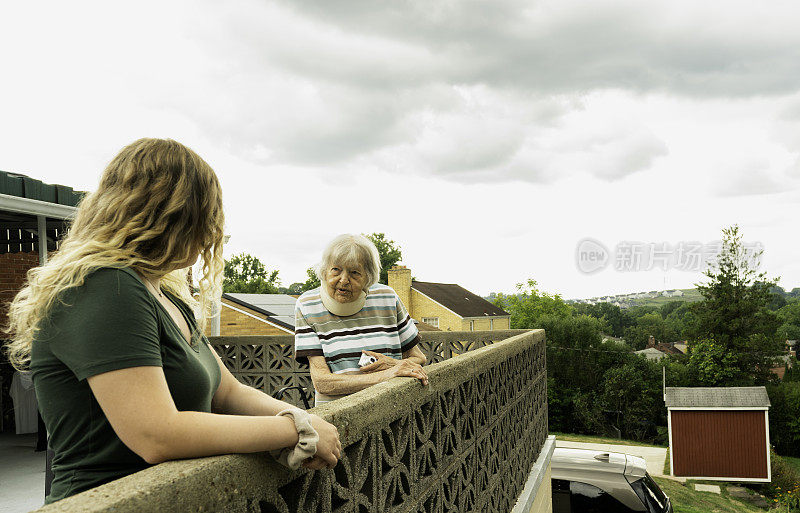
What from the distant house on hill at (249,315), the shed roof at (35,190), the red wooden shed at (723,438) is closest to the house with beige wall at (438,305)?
the red wooden shed at (723,438)

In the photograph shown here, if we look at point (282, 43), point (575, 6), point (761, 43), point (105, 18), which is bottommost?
point (105, 18)

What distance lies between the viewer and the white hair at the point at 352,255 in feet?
11.3

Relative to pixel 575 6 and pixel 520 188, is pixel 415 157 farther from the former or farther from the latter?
pixel 575 6

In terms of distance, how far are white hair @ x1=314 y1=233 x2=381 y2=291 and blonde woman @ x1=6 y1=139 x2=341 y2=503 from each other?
6.00ft

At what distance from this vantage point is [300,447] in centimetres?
138

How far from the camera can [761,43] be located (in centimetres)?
2983

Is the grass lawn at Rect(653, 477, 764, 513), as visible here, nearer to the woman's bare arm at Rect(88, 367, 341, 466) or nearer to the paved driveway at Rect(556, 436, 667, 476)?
the paved driveway at Rect(556, 436, 667, 476)

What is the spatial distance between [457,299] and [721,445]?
86.9 feet

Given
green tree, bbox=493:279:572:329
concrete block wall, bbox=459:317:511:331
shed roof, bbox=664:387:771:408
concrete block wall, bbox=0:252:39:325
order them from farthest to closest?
green tree, bbox=493:279:572:329 → concrete block wall, bbox=459:317:511:331 → shed roof, bbox=664:387:771:408 → concrete block wall, bbox=0:252:39:325

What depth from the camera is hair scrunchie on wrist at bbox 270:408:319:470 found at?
4.51ft

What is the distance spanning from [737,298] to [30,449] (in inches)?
2254

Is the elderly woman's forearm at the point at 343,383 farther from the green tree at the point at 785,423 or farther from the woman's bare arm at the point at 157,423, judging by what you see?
the green tree at the point at 785,423

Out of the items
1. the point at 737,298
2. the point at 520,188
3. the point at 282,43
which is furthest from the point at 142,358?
the point at 737,298

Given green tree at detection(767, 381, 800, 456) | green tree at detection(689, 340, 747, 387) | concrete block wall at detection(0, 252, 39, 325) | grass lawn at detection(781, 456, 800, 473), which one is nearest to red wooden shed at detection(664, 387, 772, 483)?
grass lawn at detection(781, 456, 800, 473)
